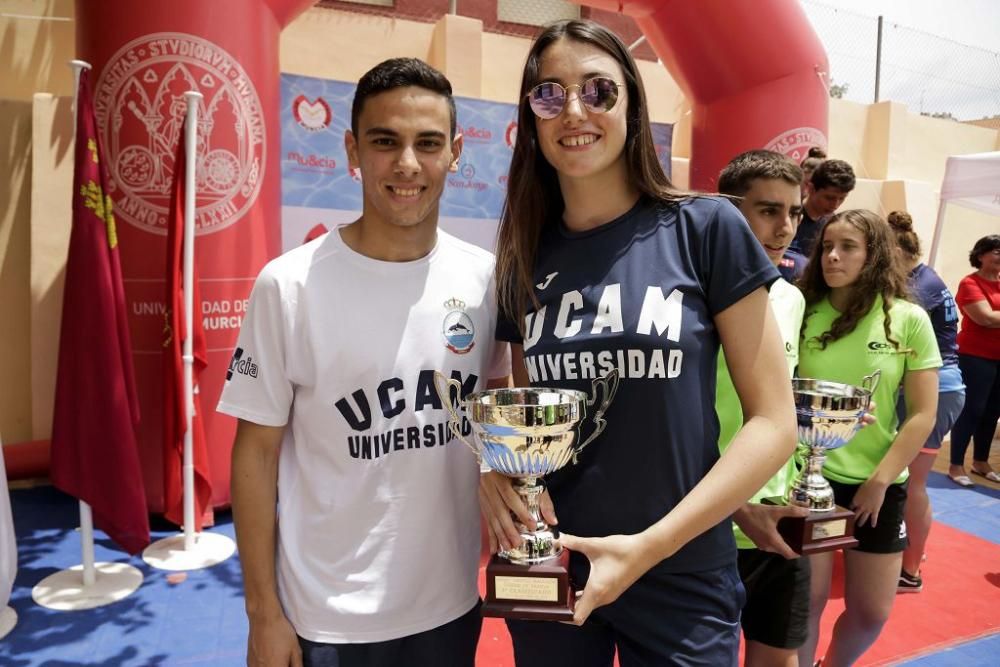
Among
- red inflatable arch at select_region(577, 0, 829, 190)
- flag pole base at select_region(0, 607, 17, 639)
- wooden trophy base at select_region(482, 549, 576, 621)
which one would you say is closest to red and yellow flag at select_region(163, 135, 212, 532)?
flag pole base at select_region(0, 607, 17, 639)

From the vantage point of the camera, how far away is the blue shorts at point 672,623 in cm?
139

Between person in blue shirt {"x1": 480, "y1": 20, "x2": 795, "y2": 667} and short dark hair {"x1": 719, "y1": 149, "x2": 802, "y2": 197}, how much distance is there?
0.85m

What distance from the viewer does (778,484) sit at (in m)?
2.10

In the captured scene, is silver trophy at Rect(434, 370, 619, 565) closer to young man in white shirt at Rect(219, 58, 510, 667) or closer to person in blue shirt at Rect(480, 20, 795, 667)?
person in blue shirt at Rect(480, 20, 795, 667)

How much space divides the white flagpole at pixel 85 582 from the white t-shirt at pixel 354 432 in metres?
2.80

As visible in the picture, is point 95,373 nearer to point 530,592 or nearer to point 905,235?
point 530,592

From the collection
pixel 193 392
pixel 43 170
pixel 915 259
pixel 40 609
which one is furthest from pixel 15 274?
pixel 915 259

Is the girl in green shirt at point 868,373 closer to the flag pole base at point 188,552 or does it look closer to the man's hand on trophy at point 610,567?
the man's hand on trophy at point 610,567

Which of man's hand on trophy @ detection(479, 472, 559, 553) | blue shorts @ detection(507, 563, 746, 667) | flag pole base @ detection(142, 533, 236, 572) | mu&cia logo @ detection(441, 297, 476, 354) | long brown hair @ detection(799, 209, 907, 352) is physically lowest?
A: flag pole base @ detection(142, 533, 236, 572)

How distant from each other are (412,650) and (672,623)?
636mm

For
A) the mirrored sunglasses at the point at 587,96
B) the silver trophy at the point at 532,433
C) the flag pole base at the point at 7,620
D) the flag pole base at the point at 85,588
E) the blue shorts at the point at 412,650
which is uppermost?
the mirrored sunglasses at the point at 587,96

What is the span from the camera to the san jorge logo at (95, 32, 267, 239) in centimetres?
421

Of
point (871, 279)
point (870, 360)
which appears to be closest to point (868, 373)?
point (870, 360)

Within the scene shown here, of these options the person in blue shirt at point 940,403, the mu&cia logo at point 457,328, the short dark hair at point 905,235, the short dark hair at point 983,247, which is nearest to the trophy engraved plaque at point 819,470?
the mu&cia logo at point 457,328
